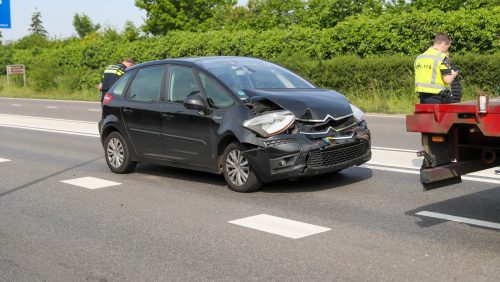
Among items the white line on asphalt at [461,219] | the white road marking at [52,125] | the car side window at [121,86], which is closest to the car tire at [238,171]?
the white line on asphalt at [461,219]

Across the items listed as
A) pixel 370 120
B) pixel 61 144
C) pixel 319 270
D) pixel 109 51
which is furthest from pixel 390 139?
pixel 109 51

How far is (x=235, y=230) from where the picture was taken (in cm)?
668

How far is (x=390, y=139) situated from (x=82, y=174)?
18.6ft

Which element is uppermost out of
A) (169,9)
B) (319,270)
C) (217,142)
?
(169,9)

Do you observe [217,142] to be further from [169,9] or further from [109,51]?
[169,9]

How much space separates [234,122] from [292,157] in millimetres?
869

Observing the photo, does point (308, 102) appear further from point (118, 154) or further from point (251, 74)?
point (118, 154)

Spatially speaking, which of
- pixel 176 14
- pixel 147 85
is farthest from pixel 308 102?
pixel 176 14

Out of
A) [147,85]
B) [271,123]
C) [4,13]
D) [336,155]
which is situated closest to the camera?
[271,123]

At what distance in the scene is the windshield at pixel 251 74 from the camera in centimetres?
887

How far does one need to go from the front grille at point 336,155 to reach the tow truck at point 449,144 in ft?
6.80

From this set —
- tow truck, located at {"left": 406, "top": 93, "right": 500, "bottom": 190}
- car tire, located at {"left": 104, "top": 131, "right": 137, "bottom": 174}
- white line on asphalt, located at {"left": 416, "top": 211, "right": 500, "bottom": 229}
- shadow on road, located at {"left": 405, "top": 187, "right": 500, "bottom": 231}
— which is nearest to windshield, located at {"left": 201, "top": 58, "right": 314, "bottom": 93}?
car tire, located at {"left": 104, "top": 131, "right": 137, "bottom": 174}

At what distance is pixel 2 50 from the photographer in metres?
51.0

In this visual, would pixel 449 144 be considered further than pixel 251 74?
No
